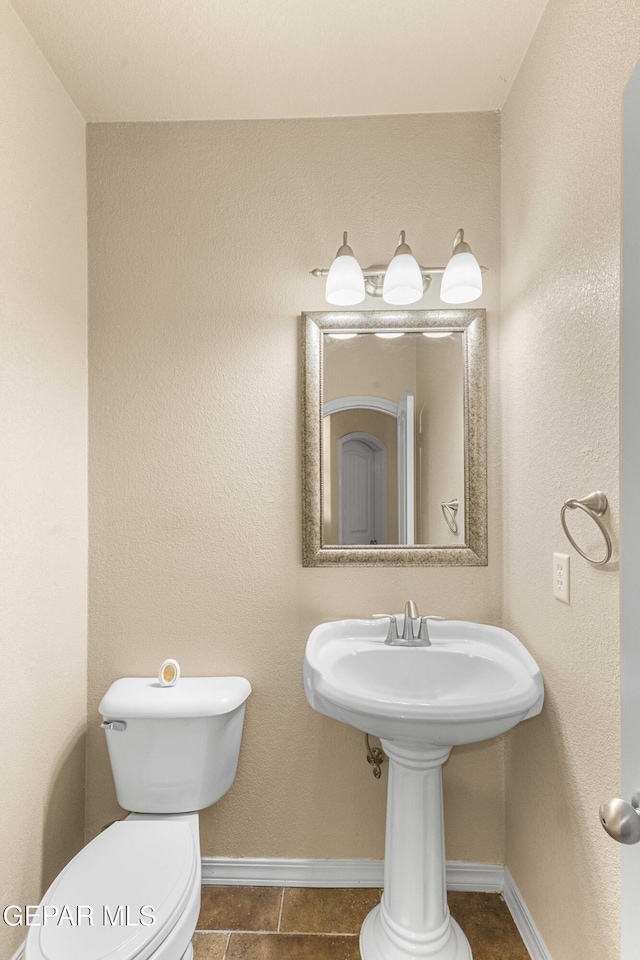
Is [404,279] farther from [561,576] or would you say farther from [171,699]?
[171,699]

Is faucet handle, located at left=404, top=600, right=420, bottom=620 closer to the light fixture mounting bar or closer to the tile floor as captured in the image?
the tile floor

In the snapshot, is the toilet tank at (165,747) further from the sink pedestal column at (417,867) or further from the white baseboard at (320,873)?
the sink pedestal column at (417,867)

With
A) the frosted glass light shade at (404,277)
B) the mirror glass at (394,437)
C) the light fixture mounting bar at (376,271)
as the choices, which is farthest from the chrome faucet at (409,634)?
the light fixture mounting bar at (376,271)

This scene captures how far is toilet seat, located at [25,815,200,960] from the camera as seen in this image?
3.16ft

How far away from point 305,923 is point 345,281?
6.14 feet

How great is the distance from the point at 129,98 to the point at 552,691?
2094 millimetres

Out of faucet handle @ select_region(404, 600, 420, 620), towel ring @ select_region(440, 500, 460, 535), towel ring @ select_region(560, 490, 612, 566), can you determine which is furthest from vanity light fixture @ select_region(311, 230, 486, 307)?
faucet handle @ select_region(404, 600, 420, 620)

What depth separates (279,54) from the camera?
1389 millimetres

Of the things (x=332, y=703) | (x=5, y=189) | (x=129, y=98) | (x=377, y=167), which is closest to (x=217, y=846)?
(x=332, y=703)

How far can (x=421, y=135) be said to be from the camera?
5.29 ft

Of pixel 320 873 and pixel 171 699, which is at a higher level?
pixel 171 699

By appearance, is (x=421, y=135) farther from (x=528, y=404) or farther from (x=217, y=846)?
(x=217, y=846)

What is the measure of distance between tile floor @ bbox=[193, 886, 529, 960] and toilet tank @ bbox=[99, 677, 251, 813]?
36cm

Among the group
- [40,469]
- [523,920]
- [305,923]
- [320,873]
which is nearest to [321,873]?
[320,873]
